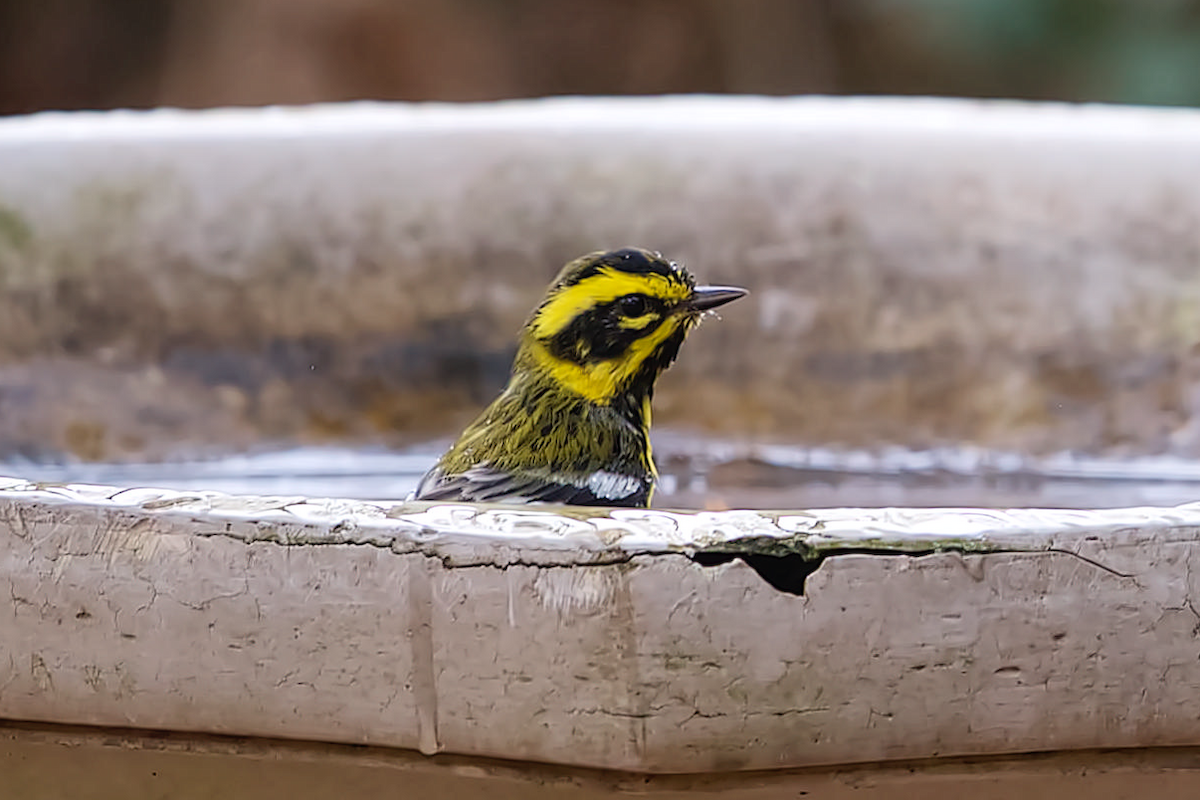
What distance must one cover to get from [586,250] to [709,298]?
0.37 m

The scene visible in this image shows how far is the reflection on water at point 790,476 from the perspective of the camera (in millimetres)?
1746

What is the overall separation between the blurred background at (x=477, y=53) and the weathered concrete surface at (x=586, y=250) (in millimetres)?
2336

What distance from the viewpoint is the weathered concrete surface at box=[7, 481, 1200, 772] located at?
73cm

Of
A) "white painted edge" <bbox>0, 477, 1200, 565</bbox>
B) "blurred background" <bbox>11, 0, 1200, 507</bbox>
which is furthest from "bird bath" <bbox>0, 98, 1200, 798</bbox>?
"white painted edge" <bbox>0, 477, 1200, 565</bbox>

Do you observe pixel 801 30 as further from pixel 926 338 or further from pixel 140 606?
pixel 140 606

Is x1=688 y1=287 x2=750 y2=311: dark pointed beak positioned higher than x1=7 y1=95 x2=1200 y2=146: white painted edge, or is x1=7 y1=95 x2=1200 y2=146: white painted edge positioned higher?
x1=7 y1=95 x2=1200 y2=146: white painted edge

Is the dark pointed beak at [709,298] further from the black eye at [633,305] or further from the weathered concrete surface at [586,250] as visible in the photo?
the weathered concrete surface at [586,250]

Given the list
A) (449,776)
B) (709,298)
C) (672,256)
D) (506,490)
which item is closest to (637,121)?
(672,256)

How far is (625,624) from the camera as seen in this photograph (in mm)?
741

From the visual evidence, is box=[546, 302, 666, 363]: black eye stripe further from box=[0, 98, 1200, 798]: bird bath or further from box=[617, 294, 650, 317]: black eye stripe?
box=[0, 98, 1200, 798]: bird bath

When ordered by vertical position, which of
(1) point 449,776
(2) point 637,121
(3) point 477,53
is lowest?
(1) point 449,776

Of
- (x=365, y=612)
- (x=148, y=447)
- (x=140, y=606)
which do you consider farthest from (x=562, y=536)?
(x=148, y=447)

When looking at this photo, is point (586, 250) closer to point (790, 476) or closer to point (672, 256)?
point (672, 256)

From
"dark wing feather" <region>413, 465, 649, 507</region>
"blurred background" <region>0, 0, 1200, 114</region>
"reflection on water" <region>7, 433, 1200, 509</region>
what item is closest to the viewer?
"dark wing feather" <region>413, 465, 649, 507</region>
